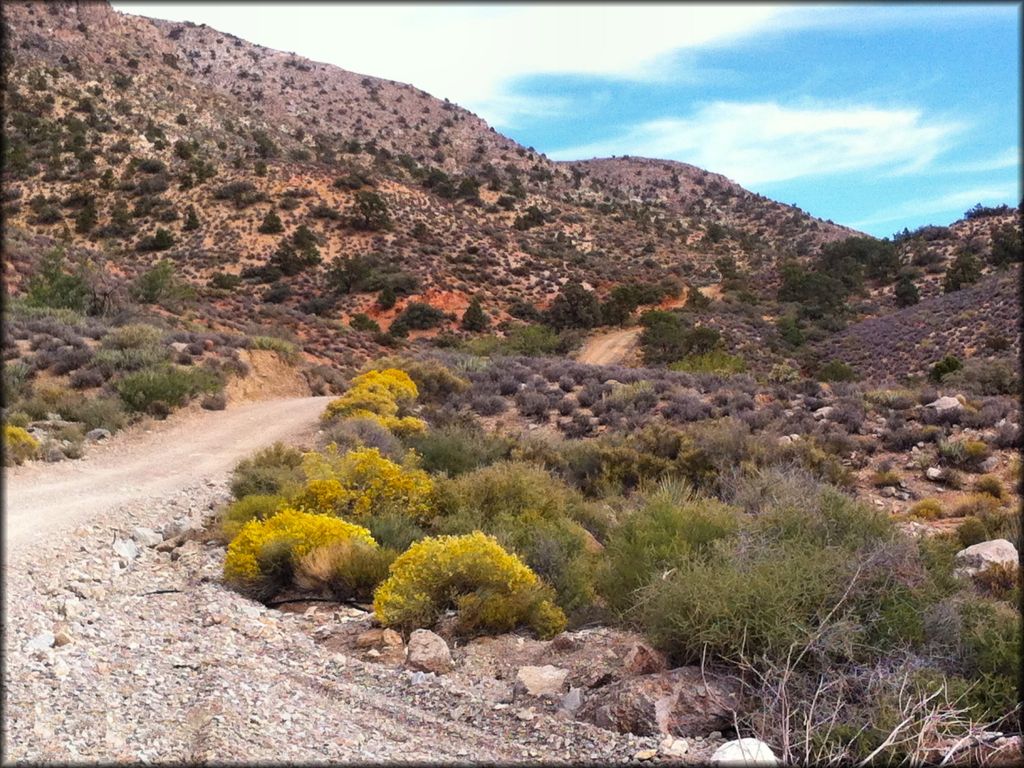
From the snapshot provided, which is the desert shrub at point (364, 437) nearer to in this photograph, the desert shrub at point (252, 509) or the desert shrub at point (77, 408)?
the desert shrub at point (252, 509)

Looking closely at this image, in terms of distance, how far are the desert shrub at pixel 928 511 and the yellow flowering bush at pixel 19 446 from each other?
14283 millimetres

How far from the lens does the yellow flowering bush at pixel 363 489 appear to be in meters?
9.77

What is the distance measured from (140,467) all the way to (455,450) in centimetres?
531

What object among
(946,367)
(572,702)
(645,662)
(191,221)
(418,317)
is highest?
(191,221)

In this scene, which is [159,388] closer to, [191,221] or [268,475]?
[268,475]

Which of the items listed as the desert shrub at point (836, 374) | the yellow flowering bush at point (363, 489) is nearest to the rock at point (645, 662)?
the yellow flowering bush at point (363, 489)

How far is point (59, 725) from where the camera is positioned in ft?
14.0

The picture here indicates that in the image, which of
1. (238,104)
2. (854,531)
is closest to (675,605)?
(854,531)

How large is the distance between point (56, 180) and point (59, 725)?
186 feet

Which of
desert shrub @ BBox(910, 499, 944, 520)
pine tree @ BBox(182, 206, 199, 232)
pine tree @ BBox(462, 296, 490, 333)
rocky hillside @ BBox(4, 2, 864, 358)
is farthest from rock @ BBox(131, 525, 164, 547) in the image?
pine tree @ BBox(182, 206, 199, 232)

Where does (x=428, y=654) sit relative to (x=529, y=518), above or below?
below

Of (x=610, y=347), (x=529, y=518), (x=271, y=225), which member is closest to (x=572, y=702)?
(x=529, y=518)

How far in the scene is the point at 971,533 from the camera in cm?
1088

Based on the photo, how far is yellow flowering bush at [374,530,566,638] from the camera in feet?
21.4
